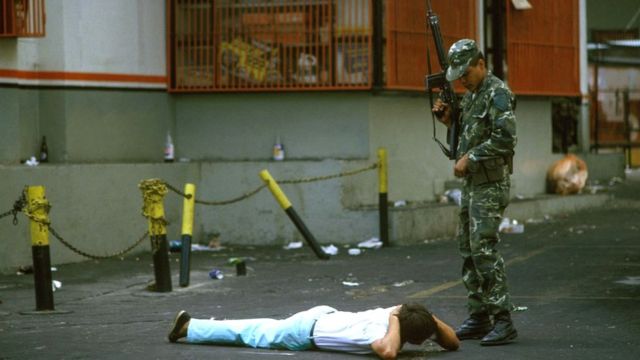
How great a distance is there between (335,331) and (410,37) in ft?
29.1

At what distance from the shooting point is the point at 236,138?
1638 cm

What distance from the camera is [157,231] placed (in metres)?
11.6

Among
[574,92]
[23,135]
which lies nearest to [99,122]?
[23,135]

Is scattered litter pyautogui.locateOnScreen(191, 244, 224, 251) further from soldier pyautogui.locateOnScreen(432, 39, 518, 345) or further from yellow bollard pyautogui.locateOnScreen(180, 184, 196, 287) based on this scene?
soldier pyautogui.locateOnScreen(432, 39, 518, 345)

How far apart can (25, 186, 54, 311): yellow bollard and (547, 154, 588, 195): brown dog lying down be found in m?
11.4

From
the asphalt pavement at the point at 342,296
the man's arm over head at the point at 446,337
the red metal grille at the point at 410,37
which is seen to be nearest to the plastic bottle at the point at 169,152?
the asphalt pavement at the point at 342,296

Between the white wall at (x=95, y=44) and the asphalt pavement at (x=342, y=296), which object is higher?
the white wall at (x=95, y=44)

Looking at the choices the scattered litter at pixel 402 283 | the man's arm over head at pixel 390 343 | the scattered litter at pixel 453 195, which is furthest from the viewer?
the scattered litter at pixel 453 195

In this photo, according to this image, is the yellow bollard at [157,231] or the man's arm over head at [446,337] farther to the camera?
the yellow bollard at [157,231]

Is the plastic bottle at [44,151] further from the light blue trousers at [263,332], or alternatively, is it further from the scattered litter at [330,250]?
the light blue trousers at [263,332]

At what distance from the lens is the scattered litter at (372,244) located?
15289 millimetres

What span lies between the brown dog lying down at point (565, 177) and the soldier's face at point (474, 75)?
39.2 ft

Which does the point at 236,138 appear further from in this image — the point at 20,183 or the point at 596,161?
the point at 596,161

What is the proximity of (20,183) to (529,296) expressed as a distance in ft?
19.6
